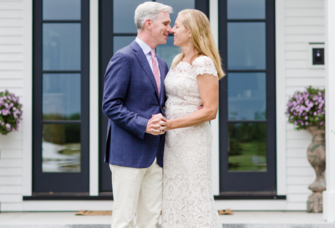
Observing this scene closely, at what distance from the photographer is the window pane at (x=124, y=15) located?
402 cm

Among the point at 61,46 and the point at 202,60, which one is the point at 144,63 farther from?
the point at 61,46

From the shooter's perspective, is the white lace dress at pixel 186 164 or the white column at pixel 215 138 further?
the white column at pixel 215 138

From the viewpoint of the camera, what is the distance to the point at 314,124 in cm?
369

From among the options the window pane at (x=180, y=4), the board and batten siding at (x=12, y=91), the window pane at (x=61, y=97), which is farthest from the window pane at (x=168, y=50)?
the board and batten siding at (x=12, y=91)

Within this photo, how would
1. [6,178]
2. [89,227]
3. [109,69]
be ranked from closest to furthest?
[109,69] < [89,227] < [6,178]

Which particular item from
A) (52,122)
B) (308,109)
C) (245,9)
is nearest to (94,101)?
(52,122)

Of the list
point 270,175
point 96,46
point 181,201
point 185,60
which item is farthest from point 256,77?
point 181,201

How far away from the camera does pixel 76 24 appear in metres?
4.00

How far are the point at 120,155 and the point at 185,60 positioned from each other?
673 mm

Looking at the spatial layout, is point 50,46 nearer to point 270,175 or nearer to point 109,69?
point 109,69

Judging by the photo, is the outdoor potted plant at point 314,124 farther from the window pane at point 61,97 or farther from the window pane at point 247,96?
the window pane at point 61,97

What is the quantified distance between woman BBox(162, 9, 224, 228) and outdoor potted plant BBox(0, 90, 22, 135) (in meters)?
2.05

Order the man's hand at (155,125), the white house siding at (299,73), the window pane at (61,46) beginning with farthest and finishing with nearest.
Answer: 1. the window pane at (61,46)
2. the white house siding at (299,73)
3. the man's hand at (155,125)

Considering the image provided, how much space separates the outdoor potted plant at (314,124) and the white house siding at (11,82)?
273cm
